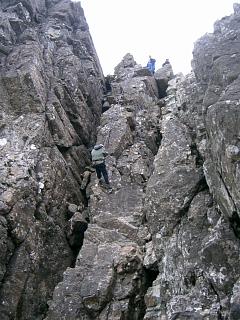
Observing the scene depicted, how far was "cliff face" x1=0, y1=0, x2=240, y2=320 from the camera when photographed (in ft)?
52.7

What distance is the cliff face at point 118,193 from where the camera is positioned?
52.7 ft

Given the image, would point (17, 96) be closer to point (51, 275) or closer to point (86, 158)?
point (86, 158)

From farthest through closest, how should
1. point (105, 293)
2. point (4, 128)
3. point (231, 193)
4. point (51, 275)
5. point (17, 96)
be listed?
point (17, 96)
point (4, 128)
point (51, 275)
point (105, 293)
point (231, 193)

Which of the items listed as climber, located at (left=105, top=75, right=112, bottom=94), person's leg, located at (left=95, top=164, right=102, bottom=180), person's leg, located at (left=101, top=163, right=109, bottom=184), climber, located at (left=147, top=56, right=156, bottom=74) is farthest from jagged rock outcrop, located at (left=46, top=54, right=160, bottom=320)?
climber, located at (left=147, top=56, right=156, bottom=74)

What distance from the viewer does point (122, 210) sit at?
931 inches

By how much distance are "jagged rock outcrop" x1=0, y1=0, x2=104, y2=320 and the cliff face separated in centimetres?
9

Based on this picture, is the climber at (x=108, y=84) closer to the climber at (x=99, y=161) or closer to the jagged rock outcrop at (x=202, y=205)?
the climber at (x=99, y=161)

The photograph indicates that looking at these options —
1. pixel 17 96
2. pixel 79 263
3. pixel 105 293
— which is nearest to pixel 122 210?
pixel 79 263

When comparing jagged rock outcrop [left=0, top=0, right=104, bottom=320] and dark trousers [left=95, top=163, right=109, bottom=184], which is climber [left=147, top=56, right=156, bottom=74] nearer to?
jagged rock outcrop [left=0, top=0, right=104, bottom=320]

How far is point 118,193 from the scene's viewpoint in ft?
81.8

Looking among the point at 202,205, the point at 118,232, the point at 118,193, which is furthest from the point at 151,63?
the point at 202,205

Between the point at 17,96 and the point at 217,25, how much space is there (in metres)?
15.4

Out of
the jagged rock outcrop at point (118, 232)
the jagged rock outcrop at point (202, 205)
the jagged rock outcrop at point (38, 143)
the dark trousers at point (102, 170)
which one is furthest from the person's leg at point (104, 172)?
the jagged rock outcrop at point (202, 205)

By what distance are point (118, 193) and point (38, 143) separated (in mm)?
6219
